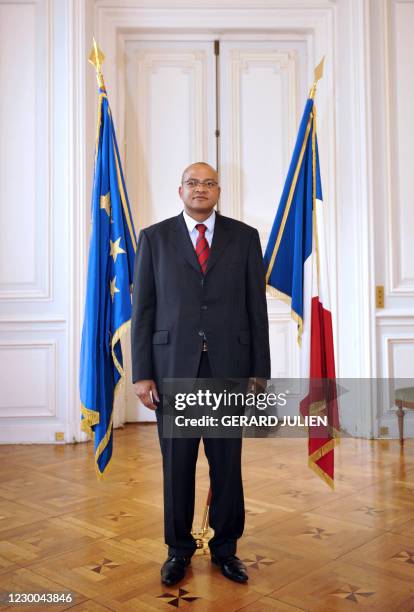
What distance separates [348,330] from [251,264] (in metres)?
2.94

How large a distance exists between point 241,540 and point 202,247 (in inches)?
54.4

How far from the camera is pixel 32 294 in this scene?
496 centimetres

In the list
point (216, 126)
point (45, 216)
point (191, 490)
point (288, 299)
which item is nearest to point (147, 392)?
point (191, 490)

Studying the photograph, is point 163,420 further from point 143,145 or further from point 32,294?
point 143,145

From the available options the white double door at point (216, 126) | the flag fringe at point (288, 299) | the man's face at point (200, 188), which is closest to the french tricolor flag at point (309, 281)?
the flag fringe at point (288, 299)

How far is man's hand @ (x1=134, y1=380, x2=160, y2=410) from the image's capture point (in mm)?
2352

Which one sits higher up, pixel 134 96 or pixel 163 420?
pixel 134 96

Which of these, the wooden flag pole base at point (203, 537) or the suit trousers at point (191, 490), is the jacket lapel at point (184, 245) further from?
the wooden flag pole base at point (203, 537)

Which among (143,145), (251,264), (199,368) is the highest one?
(143,145)

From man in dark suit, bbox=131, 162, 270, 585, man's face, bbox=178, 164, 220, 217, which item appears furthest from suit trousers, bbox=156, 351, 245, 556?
man's face, bbox=178, 164, 220, 217

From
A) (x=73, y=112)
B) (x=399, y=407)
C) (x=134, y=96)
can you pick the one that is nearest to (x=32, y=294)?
(x=73, y=112)

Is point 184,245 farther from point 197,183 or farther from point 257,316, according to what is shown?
point 257,316

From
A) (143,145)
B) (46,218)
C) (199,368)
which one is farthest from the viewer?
(143,145)

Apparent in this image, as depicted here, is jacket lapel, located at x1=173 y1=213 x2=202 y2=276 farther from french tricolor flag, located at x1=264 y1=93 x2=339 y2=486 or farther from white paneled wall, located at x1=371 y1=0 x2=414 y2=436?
white paneled wall, located at x1=371 y1=0 x2=414 y2=436
